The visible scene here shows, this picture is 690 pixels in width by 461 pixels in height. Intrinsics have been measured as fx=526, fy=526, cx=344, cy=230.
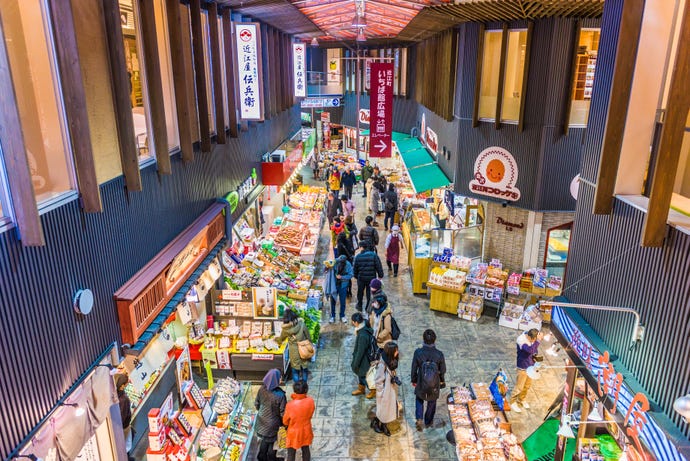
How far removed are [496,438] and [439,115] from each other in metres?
12.2

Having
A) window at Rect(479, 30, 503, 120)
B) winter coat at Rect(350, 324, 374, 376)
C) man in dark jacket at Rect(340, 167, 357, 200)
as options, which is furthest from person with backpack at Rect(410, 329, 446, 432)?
man in dark jacket at Rect(340, 167, 357, 200)

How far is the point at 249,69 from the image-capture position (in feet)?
37.9

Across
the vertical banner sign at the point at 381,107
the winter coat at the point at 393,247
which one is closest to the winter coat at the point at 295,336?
the winter coat at the point at 393,247

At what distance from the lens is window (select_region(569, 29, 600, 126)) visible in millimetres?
12172

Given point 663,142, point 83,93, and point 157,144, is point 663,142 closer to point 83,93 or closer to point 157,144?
point 83,93

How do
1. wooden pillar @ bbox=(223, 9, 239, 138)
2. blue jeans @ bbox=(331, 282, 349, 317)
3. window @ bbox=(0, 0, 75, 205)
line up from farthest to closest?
blue jeans @ bbox=(331, 282, 349, 317)
wooden pillar @ bbox=(223, 9, 239, 138)
window @ bbox=(0, 0, 75, 205)

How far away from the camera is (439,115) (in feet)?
58.9

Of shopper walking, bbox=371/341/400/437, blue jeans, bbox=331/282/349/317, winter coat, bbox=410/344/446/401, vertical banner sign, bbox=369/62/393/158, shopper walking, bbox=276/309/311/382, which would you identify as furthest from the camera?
vertical banner sign, bbox=369/62/393/158

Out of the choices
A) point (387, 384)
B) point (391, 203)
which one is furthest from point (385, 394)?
point (391, 203)

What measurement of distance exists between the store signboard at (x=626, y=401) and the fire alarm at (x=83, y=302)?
19.8 ft

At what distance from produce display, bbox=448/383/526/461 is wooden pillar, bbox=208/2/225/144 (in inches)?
276

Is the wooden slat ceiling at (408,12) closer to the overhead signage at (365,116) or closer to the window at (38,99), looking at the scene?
the window at (38,99)

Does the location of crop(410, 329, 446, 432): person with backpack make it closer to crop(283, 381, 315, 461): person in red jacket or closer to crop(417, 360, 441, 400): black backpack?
crop(417, 360, 441, 400): black backpack

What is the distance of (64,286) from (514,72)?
37.3ft
